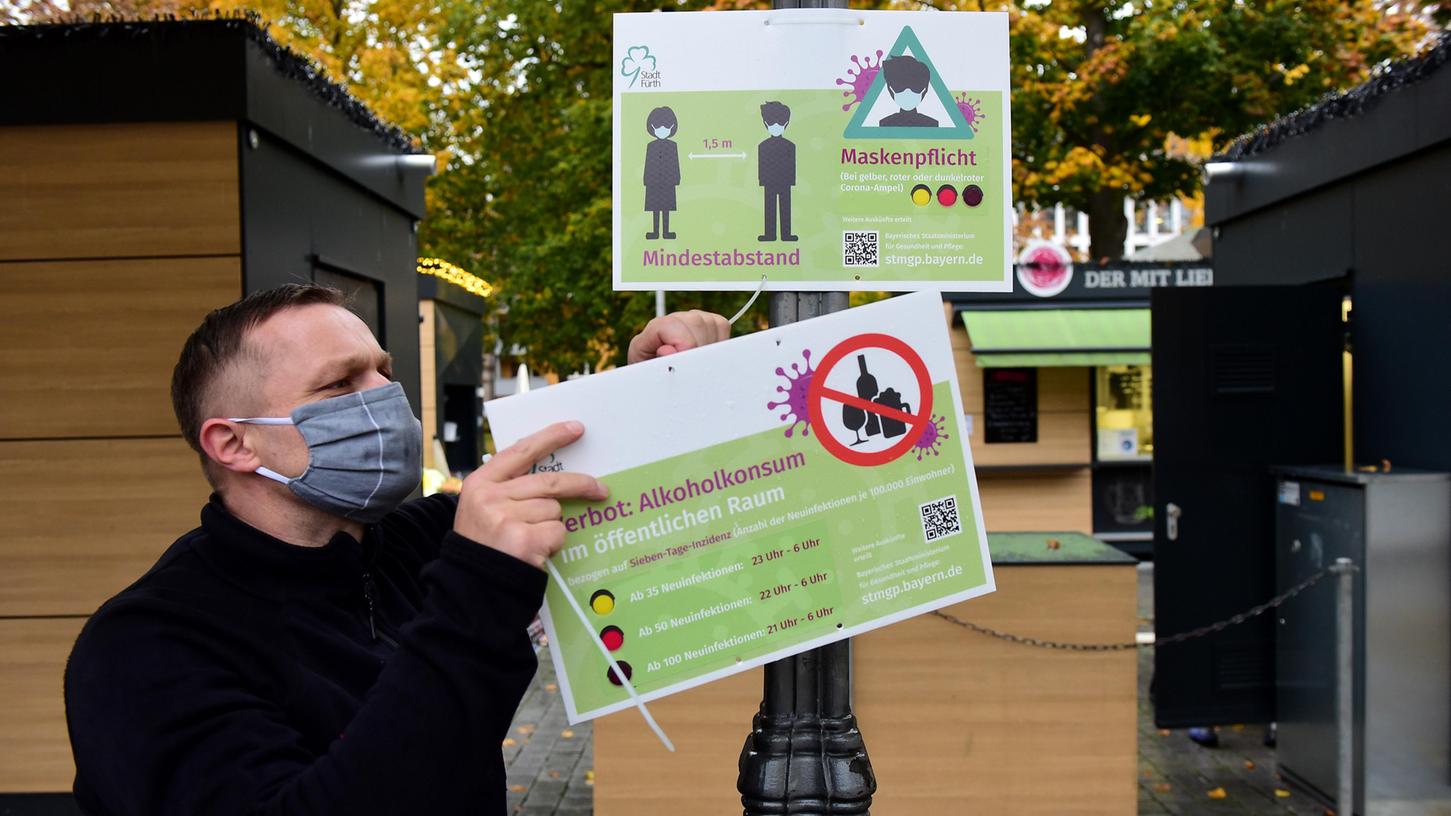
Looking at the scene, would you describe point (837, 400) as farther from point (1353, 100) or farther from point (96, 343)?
point (1353, 100)

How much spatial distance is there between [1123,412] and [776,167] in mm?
13747

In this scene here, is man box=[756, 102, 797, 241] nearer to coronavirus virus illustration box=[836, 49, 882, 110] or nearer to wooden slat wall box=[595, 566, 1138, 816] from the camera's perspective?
coronavirus virus illustration box=[836, 49, 882, 110]

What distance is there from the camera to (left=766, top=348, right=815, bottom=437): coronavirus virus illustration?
1.81 meters

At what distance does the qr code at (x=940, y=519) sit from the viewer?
6.03ft

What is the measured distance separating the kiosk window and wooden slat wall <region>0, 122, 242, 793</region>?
38.0 ft

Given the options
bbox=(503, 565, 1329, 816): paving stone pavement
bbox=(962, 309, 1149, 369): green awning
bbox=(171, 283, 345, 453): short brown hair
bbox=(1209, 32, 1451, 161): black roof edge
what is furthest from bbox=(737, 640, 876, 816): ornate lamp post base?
bbox=(962, 309, 1149, 369): green awning

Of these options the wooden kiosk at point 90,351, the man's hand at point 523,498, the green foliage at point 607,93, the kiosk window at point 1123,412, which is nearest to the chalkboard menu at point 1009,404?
the kiosk window at point 1123,412

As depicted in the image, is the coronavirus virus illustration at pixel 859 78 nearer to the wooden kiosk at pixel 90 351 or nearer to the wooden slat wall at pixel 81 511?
the wooden kiosk at pixel 90 351

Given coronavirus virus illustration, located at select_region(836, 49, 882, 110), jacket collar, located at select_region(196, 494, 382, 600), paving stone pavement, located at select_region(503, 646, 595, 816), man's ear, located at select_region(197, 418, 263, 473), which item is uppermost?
coronavirus virus illustration, located at select_region(836, 49, 882, 110)

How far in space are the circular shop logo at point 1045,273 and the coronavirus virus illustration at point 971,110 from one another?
41.5ft

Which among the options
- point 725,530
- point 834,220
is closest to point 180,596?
point 725,530

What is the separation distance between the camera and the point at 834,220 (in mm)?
2326

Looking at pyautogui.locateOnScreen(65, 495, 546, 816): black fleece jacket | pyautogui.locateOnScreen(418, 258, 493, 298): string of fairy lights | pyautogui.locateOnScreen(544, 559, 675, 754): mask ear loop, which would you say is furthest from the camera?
pyautogui.locateOnScreen(418, 258, 493, 298): string of fairy lights

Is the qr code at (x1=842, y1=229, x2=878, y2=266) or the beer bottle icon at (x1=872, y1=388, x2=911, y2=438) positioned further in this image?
the qr code at (x1=842, y1=229, x2=878, y2=266)
